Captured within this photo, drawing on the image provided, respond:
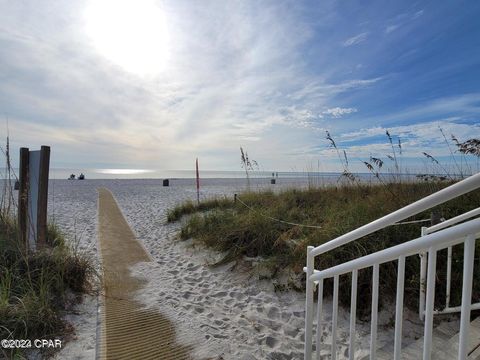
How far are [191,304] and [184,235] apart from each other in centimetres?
306

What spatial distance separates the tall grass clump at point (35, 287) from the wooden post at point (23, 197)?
0.35ft

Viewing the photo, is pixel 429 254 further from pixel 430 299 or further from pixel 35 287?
pixel 35 287

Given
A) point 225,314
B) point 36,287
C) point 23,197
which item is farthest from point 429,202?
point 23,197

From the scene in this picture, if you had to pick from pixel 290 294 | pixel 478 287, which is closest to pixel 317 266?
pixel 290 294

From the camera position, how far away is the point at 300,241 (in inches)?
183

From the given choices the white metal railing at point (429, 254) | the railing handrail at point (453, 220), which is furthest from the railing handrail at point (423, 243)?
the railing handrail at point (453, 220)

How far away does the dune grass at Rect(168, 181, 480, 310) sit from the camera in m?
3.49

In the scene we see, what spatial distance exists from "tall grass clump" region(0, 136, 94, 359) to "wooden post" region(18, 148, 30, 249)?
0.11 m

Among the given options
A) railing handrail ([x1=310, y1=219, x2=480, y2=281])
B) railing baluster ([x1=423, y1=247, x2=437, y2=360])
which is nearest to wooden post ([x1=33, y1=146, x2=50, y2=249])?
railing handrail ([x1=310, y1=219, x2=480, y2=281])

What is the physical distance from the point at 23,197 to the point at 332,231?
4.68 meters

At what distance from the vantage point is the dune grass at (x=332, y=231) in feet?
11.4

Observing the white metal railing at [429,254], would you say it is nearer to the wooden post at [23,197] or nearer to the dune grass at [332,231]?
the dune grass at [332,231]

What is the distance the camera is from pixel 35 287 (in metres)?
3.43

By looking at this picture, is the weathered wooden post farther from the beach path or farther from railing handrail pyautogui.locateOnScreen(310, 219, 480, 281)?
railing handrail pyautogui.locateOnScreen(310, 219, 480, 281)
